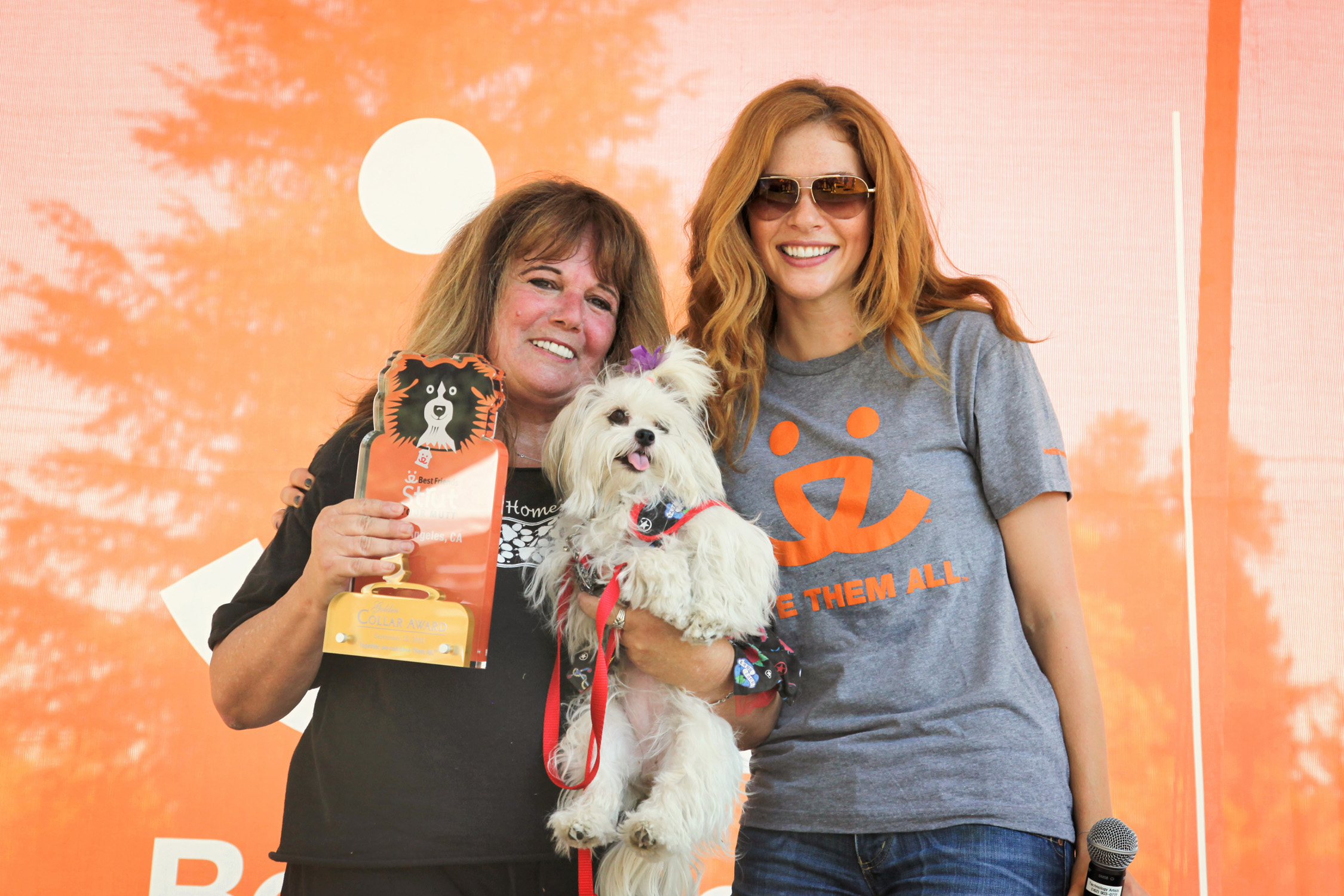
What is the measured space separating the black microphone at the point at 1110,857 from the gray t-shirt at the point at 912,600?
0.07 meters

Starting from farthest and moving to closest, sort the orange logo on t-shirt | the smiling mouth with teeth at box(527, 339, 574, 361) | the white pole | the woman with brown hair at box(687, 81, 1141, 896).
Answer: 1. the white pole
2. the smiling mouth with teeth at box(527, 339, 574, 361)
3. the orange logo on t-shirt
4. the woman with brown hair at box(687, 81, 1141, 896)

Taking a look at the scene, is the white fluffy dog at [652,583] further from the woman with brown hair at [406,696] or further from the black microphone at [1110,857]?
the black microphone at [1110,857]

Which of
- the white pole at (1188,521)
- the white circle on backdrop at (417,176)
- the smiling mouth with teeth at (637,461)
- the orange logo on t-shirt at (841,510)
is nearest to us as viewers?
the orange logo on t-shirt at (841,510)

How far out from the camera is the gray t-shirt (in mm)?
1560

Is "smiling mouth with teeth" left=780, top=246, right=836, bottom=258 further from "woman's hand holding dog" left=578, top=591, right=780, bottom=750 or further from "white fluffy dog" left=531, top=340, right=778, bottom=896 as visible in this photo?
"woman's hand holding dog" left=578, top=591, right=780, bottom=750

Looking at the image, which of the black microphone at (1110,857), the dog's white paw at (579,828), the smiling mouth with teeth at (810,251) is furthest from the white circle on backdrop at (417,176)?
the black microphone at (1110,857)

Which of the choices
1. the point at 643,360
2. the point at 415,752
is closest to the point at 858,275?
the point at 643,360

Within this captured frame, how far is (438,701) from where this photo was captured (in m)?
1.68

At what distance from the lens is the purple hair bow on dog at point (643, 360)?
190cm

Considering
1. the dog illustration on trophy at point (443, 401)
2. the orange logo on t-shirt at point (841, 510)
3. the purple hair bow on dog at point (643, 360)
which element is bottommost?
the orange logo on t-shirt at point (841, 510)

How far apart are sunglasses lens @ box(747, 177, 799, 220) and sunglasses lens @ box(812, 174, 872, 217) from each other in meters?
0.05

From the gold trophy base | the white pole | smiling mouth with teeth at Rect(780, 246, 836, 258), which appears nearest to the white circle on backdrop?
smiling mouth with teeth at Rect(780, 246, 836, 258)

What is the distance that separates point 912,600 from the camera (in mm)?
1655

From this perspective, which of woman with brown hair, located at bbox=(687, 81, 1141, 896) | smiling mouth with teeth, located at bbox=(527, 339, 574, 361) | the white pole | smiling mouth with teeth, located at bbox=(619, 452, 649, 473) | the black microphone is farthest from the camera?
the white pole
